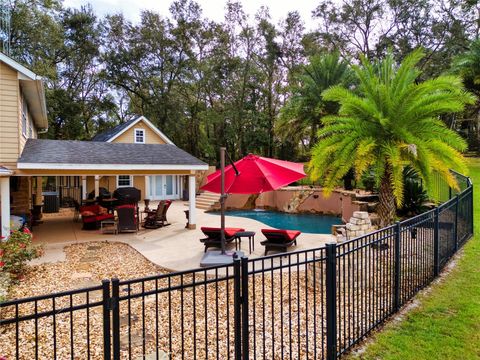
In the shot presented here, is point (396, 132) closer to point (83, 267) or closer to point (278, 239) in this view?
point (278, 239)

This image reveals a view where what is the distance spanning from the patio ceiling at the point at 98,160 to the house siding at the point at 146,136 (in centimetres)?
857

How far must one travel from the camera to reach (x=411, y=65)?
25.8 ft

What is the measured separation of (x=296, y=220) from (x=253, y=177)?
36.1 feet

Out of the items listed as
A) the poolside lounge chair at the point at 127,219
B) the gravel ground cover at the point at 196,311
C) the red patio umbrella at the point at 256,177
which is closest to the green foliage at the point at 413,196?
the red patio umbrella at the point at 256,177

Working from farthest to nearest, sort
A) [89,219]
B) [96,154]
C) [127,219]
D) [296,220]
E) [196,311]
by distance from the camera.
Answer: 1. [296,220]
2. [89,219]
3. [96,154]
4. [127,219]
5. [196,311]

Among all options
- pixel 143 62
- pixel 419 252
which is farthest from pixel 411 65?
pixel 143 62

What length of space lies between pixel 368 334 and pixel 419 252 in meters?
2.13

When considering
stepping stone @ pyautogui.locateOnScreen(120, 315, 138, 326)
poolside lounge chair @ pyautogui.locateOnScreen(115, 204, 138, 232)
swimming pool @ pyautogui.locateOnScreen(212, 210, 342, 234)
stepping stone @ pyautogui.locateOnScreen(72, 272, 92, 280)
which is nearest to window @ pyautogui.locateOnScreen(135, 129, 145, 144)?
swimming pool @ pyautogui.locateOnScreen(212, 210, 342, 234)

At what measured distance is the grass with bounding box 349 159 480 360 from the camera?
3805 millimetres

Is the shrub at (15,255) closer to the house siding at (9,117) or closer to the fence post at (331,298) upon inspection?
the house siding at (9,117)

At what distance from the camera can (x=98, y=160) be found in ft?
37.8

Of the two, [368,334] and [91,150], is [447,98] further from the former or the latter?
[91,150]

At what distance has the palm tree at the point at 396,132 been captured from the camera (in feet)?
24.1

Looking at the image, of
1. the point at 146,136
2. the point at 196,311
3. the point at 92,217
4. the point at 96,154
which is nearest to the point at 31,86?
the point at 96,154
